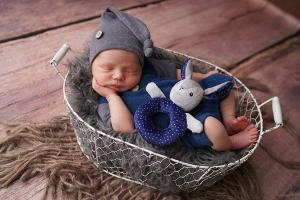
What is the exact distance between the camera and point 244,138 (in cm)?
94

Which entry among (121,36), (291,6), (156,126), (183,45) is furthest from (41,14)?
(291,6)

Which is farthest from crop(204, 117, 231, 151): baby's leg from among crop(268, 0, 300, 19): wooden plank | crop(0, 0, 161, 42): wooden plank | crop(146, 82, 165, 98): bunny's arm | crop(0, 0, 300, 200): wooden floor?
crop(268, 0, 300, 19): wooden plank

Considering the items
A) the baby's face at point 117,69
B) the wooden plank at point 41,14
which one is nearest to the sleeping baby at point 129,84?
the baby's face at point 117,69

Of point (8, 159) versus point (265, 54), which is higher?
point (8, 159)

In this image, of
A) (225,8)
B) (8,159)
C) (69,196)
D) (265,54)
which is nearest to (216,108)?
(69,196)

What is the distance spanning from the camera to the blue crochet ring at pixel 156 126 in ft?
2.76

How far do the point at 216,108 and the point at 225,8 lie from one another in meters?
0.92

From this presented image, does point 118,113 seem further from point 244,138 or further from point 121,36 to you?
point 244,138

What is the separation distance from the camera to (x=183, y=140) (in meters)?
0.90

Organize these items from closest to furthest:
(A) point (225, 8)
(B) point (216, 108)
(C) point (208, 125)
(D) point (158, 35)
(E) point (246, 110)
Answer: (C) point (208, 125), (B) point (216, 108), (E) point (246, 110), (D) point (158, 35), (A) point (225, 8)

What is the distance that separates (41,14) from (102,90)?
0.63 metres

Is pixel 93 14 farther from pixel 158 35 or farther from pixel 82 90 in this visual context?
pixel 82 90

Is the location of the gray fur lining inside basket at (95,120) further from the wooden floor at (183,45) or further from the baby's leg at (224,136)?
the wooden floor at (183,45)

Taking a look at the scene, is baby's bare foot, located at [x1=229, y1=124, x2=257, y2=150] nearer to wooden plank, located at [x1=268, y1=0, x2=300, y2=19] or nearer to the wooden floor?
the wooden floor
